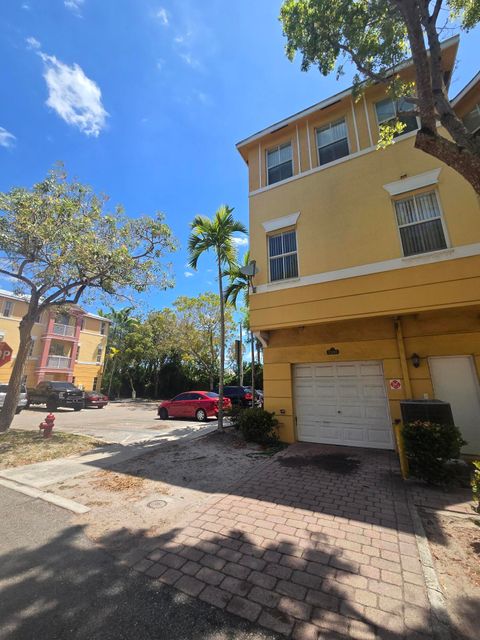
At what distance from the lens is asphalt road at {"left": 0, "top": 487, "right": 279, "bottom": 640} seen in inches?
90.4

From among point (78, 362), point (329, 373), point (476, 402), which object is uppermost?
point (78, 362)

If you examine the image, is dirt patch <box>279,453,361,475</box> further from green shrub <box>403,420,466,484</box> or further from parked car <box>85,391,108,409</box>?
parked car <box>85,391,108,409</box>

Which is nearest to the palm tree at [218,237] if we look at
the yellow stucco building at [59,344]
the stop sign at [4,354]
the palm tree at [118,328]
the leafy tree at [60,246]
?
the leafy tree at [60,246]

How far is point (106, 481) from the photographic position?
19.1ft

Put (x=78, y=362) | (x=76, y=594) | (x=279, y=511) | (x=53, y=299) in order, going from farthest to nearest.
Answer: (x=78, y=362) < (x=53, y=299) < (x=279, y=511) < (x=76, y=594)

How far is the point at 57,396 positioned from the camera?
1998 centimetres

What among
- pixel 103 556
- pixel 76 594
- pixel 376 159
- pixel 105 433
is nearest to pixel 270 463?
pixel 103 556

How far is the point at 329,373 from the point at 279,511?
490cm

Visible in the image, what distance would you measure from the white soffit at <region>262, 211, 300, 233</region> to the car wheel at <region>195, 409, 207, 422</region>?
10292 mm

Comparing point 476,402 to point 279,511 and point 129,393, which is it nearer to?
point 279,511

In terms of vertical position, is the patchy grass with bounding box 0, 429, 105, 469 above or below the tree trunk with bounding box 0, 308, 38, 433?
below

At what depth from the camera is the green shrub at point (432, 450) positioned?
5.14 m

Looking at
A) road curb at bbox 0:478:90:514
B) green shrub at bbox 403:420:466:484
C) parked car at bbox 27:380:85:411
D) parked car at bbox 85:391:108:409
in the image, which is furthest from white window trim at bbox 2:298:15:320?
green shrub at bbox 403:420:466:484

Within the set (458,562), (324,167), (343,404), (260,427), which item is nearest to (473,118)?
(324,167)
